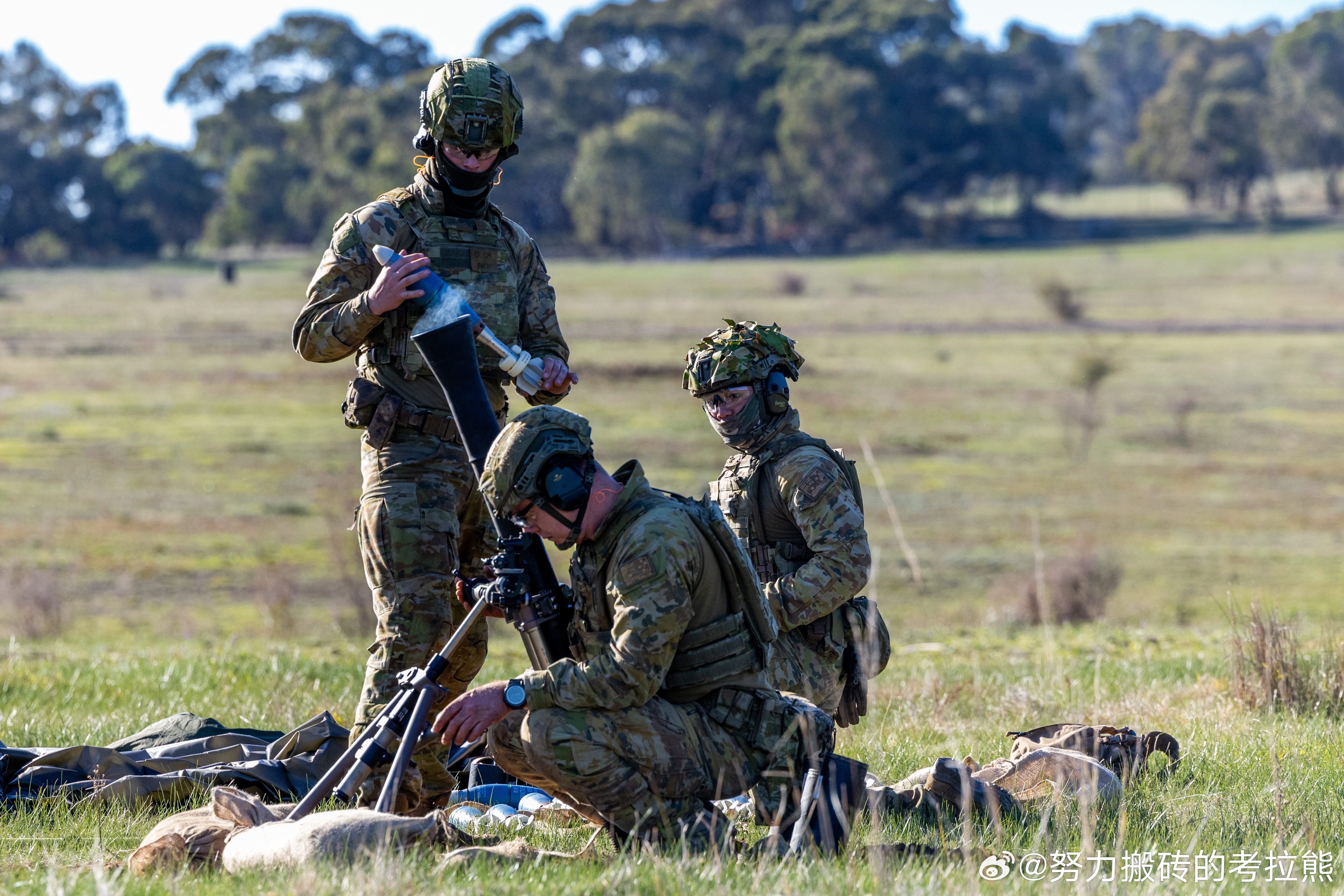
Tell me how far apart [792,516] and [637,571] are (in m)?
1.63

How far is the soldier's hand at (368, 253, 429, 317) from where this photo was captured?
202 inches

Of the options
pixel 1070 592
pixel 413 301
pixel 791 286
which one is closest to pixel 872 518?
pixel 1070 592

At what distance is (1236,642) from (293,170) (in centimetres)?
9450

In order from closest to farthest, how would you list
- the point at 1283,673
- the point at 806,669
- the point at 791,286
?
1. the point at 806,669
2. the point at 1283,673
3. the point at 791,286

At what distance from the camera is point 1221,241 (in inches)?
3255

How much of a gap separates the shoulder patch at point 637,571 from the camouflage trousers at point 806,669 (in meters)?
1.49

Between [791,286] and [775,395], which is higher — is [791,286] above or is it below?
above

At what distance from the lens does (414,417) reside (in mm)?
5414

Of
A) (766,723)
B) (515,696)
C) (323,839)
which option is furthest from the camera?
(766,723)

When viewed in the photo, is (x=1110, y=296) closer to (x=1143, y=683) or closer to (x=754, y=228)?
(x=754, y=228)

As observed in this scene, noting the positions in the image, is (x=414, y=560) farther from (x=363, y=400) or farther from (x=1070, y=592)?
(x=1070, y=592)

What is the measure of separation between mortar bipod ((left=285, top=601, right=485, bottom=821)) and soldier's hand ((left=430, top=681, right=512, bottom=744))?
0.08 meters

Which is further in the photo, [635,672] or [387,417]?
[387,417]

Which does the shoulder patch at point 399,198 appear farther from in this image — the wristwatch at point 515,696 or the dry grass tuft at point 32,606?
the dry grass tuft at point 32,606
